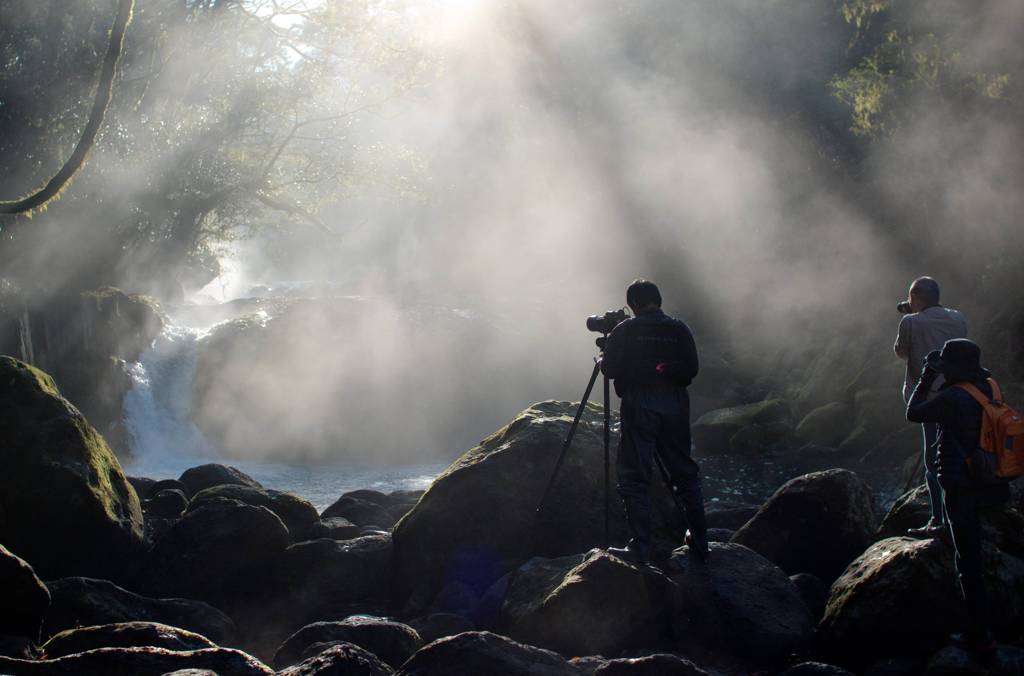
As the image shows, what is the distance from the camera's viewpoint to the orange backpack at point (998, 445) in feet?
17.1

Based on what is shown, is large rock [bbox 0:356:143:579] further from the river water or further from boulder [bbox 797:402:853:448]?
boulder [bbox 797:402:853:448]

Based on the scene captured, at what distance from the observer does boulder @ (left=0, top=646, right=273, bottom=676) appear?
4.97 metres

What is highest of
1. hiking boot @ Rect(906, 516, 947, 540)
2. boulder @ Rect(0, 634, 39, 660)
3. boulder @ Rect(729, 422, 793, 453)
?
boulder @ Rect(729, 422, 793, 453)

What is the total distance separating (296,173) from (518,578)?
24433mm

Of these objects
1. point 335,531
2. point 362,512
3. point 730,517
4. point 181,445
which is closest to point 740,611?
point 730,517

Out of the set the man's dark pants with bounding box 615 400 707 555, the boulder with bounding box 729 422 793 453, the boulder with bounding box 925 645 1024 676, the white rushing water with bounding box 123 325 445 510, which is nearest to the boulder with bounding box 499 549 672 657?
the man's dark pants with bounding box 615 400 707 555

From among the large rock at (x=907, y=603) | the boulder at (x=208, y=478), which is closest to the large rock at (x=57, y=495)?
the boulder at (x=208, y=478)

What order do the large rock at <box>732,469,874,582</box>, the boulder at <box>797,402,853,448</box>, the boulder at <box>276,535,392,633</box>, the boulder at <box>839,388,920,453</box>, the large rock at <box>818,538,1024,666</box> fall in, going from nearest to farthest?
the large rock at <box>818,538,1024,666</box> → the large rock at <box>732,469,874,582</box> → the boulder at <box>276,535,392,633</box> → the boulder at <box>839,388,920,453</box> → the boulder at <box>797,402,853,448</box>

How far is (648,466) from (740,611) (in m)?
1.21

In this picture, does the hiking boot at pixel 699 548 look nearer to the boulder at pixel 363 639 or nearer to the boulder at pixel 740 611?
the boulder at pixel 740 611

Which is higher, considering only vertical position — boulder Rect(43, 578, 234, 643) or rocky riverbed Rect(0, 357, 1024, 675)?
rocky riverbed Rect(0, 357, 1024, 675)

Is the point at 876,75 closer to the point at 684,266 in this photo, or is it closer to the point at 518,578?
the point at 684,266

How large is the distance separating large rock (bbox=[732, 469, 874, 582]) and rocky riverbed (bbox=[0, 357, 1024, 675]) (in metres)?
0.02

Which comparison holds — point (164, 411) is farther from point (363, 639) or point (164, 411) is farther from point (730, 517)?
point (363, 639)
